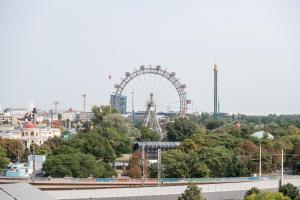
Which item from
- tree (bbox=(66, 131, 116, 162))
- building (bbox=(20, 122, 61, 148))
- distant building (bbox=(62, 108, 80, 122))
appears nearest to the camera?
tree (bbox=(66, 131, 116, 162))

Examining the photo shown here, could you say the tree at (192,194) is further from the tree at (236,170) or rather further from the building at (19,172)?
the building at (19,172)

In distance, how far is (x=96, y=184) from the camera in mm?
31000

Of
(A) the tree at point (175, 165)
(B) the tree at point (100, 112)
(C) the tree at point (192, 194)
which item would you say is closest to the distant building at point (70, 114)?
(B) the tree at point (100, 112)

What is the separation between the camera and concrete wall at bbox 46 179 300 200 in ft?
80.6

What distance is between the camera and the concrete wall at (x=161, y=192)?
24559 millimetres

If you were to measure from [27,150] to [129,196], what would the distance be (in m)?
32.0

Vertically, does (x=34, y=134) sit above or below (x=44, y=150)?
above

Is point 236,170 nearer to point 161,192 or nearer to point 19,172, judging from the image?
point 19,172

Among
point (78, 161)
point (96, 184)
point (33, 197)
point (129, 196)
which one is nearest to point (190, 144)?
point (78, 161)

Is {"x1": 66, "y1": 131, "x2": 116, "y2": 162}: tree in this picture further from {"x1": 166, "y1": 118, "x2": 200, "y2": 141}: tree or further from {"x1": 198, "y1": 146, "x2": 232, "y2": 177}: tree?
{"x1": 166, "y1": 118, "x2": 200, "y2": 141}: tree

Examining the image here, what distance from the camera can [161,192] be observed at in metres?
27.0

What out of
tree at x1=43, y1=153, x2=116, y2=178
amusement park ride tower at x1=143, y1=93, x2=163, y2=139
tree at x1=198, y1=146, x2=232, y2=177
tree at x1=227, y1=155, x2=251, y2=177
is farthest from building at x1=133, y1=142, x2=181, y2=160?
tree at x1=43, y1=153, x2=116, y2=178

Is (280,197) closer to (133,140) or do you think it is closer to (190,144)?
(190,144)

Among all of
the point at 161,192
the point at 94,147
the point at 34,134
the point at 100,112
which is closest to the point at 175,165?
the point at 161,192
